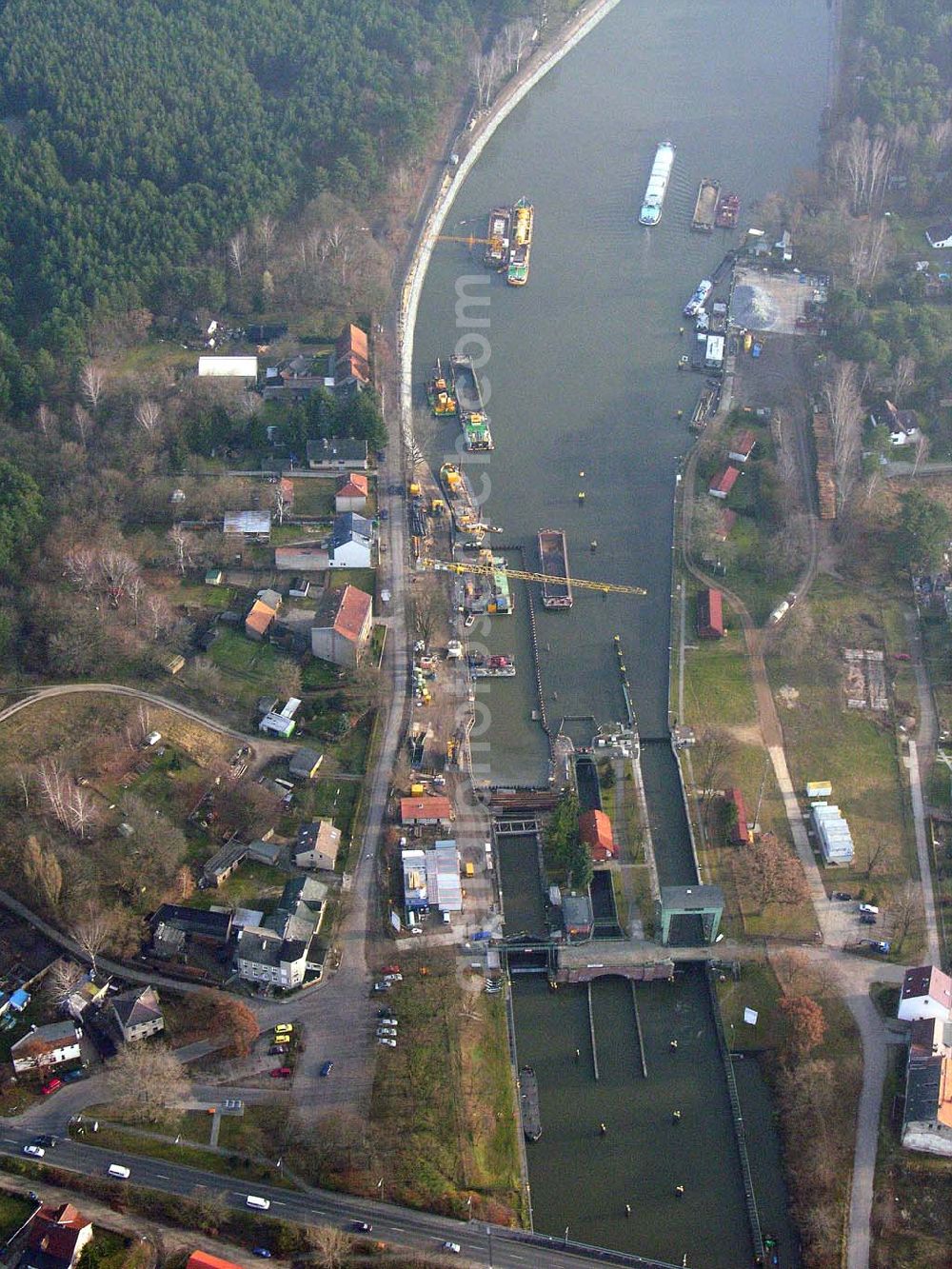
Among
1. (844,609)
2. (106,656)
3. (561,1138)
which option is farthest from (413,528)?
(561,1138)

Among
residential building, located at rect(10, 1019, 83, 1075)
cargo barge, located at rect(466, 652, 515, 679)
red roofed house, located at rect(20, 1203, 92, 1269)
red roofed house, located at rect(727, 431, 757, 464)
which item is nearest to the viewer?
red roofed house, located at rect(20, 1203, 92, 1269)

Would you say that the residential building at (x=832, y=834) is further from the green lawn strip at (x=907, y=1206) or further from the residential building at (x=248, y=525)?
the residential building at (x=248, y=525)

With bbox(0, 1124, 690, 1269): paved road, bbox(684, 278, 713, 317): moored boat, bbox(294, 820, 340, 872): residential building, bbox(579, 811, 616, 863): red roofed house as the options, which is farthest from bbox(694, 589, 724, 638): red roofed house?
bbox(0, 1124, 690, 1269): paved road

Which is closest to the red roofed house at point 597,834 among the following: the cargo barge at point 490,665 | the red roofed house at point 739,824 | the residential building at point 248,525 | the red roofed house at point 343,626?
the red roofed house at point 739,824

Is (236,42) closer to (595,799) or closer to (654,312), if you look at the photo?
(654,312)

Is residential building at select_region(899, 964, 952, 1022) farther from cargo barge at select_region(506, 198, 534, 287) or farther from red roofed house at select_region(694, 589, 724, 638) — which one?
cargo barge at select_region(506, 198, 534, 287)
